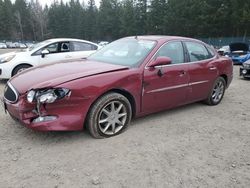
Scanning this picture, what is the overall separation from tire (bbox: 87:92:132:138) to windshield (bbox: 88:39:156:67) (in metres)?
0.69

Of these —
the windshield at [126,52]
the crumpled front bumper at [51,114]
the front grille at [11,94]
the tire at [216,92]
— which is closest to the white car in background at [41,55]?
the windshield at [126,52]

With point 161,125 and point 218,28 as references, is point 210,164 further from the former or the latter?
point 218,28

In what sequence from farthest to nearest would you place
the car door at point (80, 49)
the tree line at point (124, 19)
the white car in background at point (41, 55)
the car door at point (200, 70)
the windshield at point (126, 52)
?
the tree line at point (124, 19)
the car door at point (80, 49)
the white car in background at point (41, 55)
the car door at point (200, 70)
the windshield at point (126, 52)

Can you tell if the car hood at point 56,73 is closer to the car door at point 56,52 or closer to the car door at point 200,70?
the car door at point 200,70

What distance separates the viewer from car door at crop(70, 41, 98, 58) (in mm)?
9047

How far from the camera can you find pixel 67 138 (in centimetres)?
409

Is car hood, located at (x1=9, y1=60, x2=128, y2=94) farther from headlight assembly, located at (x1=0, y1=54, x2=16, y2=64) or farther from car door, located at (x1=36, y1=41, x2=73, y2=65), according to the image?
headlight assembly, located at (x1=0, y1=54, x2=16, y2=64)

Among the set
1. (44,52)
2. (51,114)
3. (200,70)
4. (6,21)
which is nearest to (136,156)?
→ (51,114)

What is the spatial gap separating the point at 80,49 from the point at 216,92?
16.1 feet

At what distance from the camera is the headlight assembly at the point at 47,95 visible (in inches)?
141

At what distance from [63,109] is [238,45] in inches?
617

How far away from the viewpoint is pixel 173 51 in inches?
200

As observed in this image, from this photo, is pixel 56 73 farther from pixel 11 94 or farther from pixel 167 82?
pixel 167 82

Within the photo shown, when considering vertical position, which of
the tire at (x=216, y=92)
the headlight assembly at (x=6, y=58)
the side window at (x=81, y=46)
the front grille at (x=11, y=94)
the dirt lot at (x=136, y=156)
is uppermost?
the side window at (x=81, y=46)
